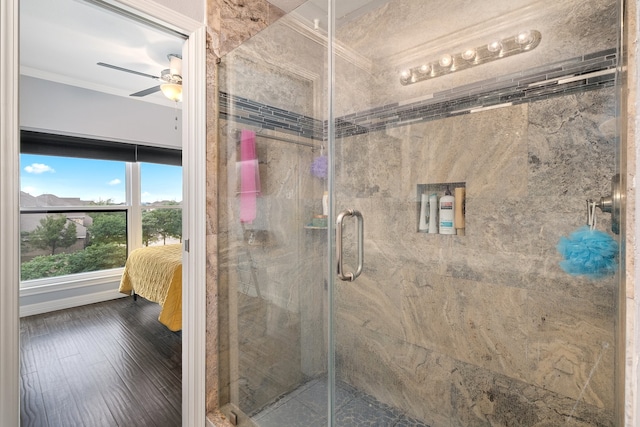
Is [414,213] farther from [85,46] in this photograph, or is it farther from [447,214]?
[85,46]

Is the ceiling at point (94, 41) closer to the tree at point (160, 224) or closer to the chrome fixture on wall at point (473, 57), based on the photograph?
the chrome fixture on wall at point (473, 57)

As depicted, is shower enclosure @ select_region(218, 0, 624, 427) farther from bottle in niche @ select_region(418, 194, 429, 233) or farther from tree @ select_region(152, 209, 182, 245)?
tree @ select_region(152, 209, 182, 245)

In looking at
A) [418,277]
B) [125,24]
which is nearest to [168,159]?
[125,24]

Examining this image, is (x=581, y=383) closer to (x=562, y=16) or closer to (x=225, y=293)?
(x=562, y=16)

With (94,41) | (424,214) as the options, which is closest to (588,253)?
(424,214)

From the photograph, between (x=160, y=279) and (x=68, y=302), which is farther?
(x=68, y=302)

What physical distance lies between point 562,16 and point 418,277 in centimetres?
144

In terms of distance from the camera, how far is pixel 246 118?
1.73 meters

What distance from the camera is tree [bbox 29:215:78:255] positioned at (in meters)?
3.62

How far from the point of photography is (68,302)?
369cm

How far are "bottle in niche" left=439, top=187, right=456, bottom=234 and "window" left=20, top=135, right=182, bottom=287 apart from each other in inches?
166

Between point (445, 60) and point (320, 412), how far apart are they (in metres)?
2.07

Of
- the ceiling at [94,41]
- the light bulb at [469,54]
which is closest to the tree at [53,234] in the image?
the ceiling at [94,41]

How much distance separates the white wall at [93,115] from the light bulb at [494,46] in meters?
4.08
